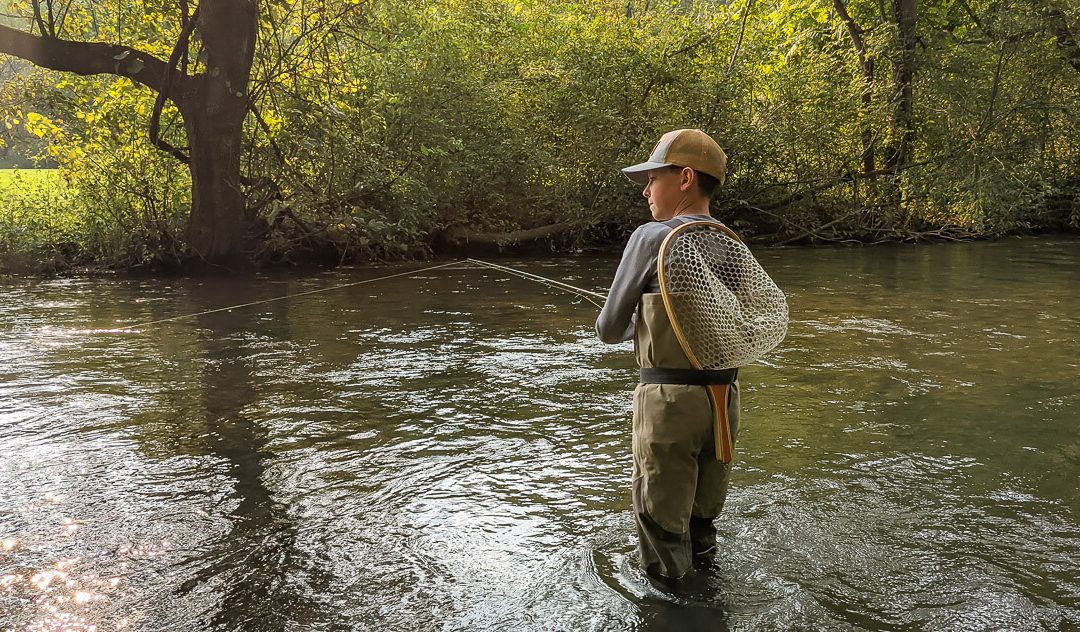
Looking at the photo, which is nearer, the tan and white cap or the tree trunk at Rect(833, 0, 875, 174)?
the tan and white cap

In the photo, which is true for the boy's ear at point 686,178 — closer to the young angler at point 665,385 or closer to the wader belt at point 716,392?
the young angler at point 665,385

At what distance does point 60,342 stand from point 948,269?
12543 mm

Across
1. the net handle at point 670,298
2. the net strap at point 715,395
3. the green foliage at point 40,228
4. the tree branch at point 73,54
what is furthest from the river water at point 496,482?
the green foliage at point 40,228

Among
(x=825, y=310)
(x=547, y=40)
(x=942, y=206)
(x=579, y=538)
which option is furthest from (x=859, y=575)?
(x=942, y=206)

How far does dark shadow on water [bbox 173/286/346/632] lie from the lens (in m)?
3.16

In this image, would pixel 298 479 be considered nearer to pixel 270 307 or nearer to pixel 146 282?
pixel 270 307

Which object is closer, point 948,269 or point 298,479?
point 298,479

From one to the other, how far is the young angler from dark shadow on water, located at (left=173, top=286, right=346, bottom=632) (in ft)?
3.82

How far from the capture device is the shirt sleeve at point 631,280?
124 inches

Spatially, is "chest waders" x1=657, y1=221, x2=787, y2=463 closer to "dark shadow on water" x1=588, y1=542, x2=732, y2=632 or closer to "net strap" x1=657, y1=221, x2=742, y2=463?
"net strap" x1=657, y1=221, x2=742, y2=463

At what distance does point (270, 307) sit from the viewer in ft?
35.7

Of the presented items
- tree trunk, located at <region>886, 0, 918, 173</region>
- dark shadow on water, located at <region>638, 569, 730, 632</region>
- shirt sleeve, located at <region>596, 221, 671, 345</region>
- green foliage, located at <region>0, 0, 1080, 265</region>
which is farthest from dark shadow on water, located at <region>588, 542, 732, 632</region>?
tree trunk, located at <region>886, 0, 918, 173</region>

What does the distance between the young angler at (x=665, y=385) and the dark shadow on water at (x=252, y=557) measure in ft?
3.82

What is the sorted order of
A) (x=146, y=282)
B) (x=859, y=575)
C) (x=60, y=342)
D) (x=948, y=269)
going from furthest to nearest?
1. (x=948, y=269)
2. (x=146, y=282)
3. (x=60, y=342)
4. (x=859, y=575)
